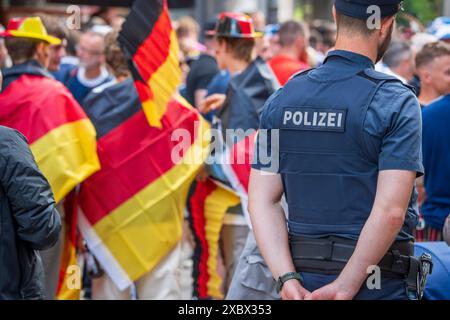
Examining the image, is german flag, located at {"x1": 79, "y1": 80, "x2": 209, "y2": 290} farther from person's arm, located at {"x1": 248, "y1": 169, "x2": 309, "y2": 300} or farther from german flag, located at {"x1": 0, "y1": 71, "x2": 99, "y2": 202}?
person's arm, located at {"x1": 248, "y1": 169, "x2": 309, "y2": 300}

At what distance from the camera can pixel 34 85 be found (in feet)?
18.3

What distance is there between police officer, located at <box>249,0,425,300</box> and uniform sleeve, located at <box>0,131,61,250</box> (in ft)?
3.21

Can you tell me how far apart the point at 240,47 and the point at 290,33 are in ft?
3.77

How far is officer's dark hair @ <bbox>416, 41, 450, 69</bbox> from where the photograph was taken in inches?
233

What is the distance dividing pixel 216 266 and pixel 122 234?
81cm

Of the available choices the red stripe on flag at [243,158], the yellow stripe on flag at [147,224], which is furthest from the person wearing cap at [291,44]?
the red stripe on flag at [243,158]

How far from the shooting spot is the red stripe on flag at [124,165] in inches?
241

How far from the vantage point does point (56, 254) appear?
578cm

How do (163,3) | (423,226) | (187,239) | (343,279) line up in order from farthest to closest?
(187,239), (163,3), (423,226), (343,279)

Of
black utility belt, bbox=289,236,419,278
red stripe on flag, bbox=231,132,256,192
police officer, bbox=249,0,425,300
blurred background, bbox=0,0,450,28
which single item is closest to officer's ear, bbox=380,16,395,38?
police officer, bbox=249,0,425,300

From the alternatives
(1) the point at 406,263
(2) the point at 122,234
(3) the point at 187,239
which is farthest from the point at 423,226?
(3) the point at 187,239

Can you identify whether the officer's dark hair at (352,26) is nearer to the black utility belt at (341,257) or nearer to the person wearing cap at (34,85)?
the black utility belt at (341,257)

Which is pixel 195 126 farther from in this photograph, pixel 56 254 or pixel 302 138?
pixel 302 138

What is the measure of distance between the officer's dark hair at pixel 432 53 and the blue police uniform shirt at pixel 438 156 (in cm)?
61
